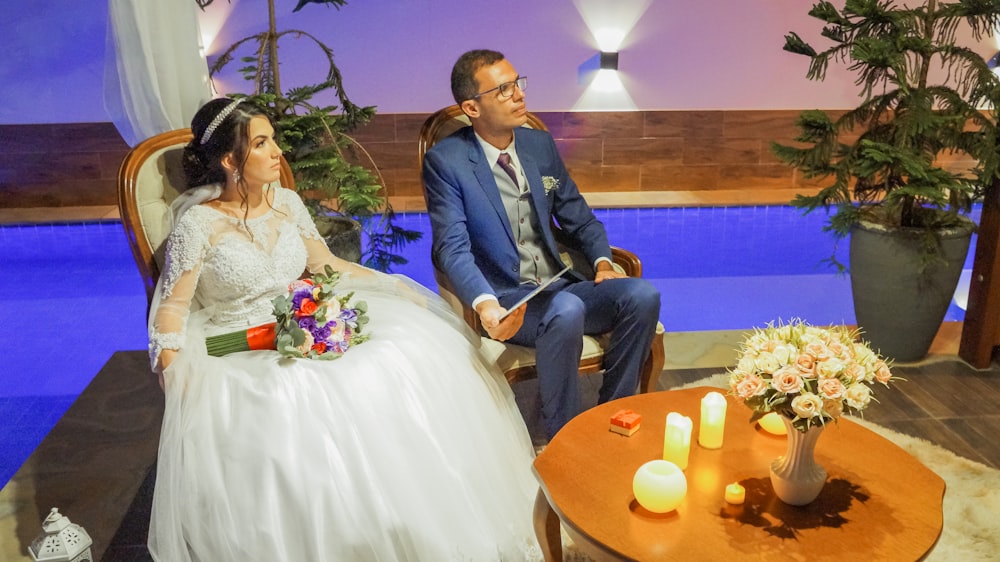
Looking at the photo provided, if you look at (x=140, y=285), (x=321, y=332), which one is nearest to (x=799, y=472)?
(x=321, y=332)

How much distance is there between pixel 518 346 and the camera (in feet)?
9.44

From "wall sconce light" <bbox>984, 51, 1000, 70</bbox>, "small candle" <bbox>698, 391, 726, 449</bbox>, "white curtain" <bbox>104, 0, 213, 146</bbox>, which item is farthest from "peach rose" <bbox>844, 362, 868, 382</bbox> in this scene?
"wall sconce light" <bbox>984, 51, 1000, 70</bbox>

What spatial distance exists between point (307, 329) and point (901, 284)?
2655 millimetres

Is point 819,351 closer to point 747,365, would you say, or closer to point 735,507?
point 747,365

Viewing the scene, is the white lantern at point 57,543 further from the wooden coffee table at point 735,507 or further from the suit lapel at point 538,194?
the suit lapel at point 538,194

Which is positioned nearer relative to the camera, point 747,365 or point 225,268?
point 747,365

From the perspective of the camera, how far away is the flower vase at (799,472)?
191 cm

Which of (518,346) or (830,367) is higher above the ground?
(830,367)

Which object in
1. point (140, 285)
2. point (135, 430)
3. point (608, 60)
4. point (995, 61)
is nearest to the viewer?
point (135, 430)

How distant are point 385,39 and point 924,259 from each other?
16.3 ft

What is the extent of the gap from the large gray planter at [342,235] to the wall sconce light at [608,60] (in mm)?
4350

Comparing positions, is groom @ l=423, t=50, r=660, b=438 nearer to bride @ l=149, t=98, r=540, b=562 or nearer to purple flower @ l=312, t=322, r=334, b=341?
bride @ l=149, t=98, r=540, b=562

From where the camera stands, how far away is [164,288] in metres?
2.42

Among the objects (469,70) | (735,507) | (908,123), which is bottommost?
(735,507)
